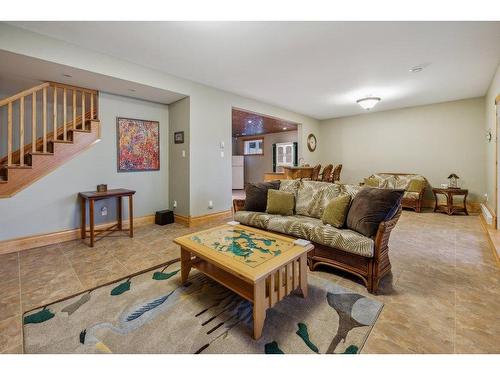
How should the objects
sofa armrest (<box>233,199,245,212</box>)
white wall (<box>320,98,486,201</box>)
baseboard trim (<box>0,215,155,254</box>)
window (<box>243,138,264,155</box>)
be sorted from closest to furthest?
baseboard trim (<box>0,215,155,254</box>)
sofa armrest (<box>233,199,245,212</box>)
white wall (<box>320,98,486,201</box>)
window (<box>243,138,264,155</box>)

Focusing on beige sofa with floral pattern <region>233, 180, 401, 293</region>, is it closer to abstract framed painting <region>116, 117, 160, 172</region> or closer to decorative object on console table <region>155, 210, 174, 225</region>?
decorative object on console table <region>155, 210, 174, 225</region>

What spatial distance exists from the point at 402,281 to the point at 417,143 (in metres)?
4.98

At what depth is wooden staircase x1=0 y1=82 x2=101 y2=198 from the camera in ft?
9.50

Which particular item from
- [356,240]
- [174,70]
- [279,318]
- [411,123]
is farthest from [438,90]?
[279,318]

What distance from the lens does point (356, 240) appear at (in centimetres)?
204

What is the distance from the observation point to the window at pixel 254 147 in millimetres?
9711

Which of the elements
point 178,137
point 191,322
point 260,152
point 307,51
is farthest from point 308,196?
point 260,152

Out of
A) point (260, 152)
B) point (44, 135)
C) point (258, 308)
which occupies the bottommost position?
point (258, 308)

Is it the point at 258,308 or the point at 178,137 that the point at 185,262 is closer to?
the point at 258,308

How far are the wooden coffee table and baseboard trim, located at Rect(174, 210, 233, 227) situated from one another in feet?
6.20

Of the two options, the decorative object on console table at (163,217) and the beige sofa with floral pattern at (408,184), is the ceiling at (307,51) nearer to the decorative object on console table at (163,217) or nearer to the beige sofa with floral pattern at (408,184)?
the beige sofa with floral pattern at (408,184)

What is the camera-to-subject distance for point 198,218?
4129mm

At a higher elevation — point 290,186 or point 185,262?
point 290,186

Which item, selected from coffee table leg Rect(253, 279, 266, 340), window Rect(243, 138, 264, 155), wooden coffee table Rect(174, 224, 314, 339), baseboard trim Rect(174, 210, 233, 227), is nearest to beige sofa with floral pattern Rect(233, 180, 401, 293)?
wooden coffee table Rect(174, 224, 314, 339)
